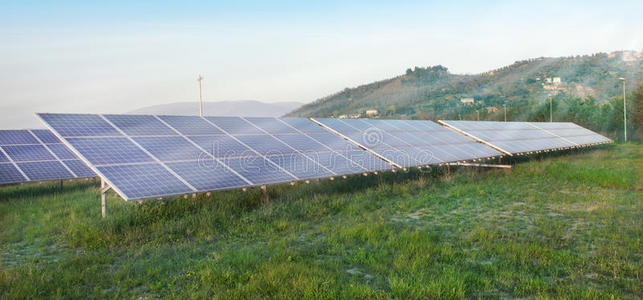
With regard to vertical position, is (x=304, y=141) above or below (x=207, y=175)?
above

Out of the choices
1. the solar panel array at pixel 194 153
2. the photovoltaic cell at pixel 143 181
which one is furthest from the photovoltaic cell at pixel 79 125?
the photovoltaic cell at pixel 143 181

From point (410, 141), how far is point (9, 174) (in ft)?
55.7

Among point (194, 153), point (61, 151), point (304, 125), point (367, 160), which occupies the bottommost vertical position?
point (367, 160)

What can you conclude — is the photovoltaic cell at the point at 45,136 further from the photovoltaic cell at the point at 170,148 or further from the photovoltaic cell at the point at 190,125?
the photovoltaic cell at the point at 170,148

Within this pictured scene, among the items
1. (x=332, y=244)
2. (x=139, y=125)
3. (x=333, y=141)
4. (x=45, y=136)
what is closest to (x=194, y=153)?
(x=139, y=125)

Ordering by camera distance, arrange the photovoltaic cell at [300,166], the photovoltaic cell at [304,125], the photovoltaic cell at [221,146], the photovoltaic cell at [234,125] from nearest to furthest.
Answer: the photovoltaic cell at [300,166]
the photovoltaic cell at [221,146]
the photovoltaic cell at [234,125]
the photovoltaic cell at [304,125]

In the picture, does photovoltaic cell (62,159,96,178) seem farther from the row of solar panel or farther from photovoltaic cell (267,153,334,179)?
photovoltaic cell (267,153,334,179)

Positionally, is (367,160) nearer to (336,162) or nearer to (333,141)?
(336,162)

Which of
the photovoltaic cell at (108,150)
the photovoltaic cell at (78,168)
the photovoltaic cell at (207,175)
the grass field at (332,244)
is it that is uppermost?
the photovoltaic cell at (108,150)

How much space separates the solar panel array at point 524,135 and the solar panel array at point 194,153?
1197 cm

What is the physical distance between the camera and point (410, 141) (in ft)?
65.3

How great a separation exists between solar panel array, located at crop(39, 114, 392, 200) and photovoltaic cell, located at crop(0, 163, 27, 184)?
524 cm

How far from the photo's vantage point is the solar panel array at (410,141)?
56.3ft

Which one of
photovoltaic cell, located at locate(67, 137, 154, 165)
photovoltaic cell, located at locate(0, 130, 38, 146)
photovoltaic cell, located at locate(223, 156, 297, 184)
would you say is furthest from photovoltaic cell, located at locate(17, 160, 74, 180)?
photovoltaic cell, located at locate(223, 156, 297, 184)
